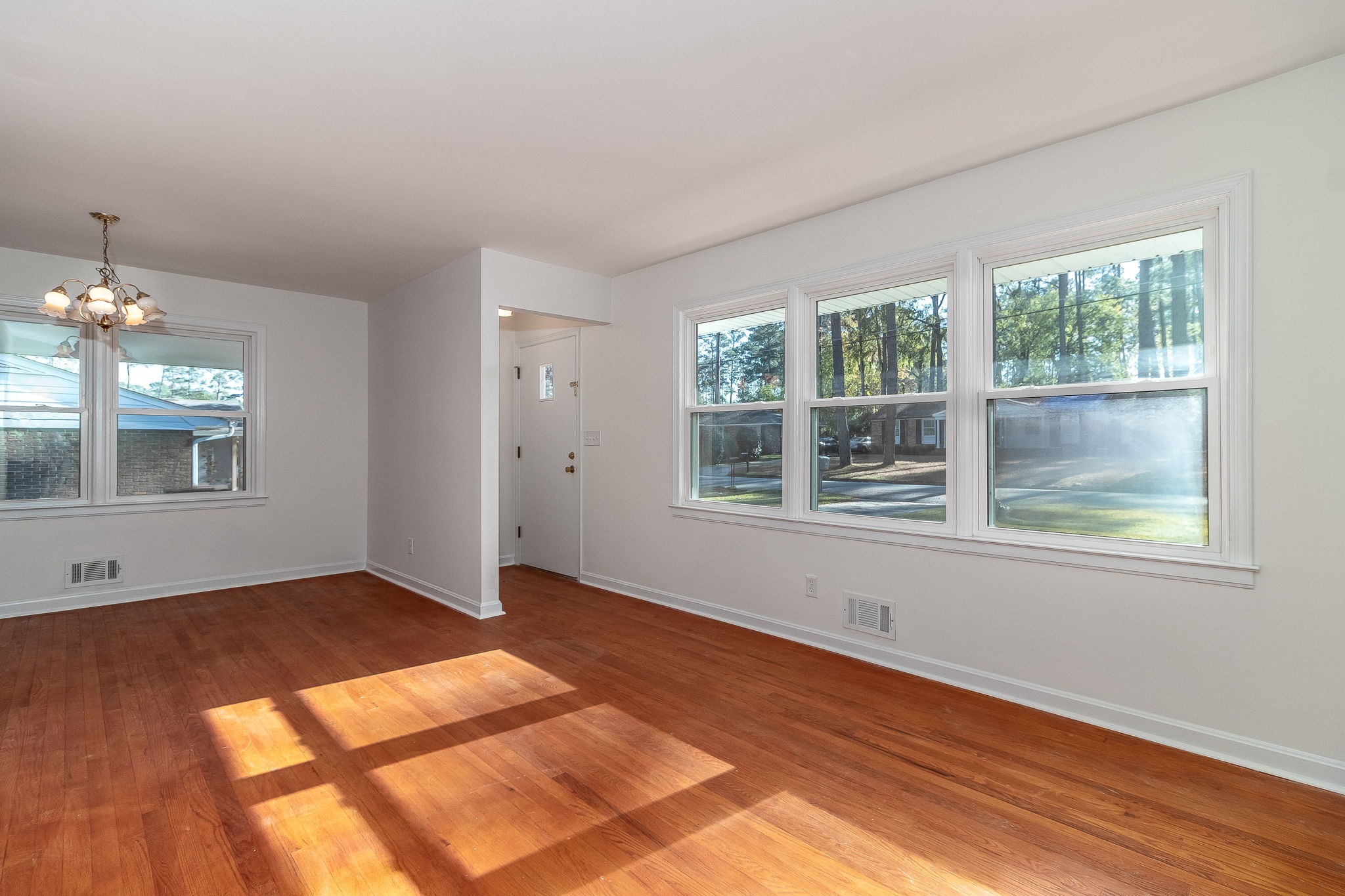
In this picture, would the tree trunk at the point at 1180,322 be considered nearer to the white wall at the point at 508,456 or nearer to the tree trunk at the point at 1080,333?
the tree trunk at the point at 1080,333

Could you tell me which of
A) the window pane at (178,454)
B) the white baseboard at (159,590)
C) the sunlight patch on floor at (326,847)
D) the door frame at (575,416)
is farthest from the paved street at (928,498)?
the window pane at (178,454)

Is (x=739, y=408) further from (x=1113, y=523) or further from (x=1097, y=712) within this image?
(x=1097, y=712)

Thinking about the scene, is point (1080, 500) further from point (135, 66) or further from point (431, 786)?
point (135, 66)

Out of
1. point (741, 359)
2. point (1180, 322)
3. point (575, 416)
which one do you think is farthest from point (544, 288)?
point (1180, 322)

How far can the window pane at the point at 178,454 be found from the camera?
512 cm

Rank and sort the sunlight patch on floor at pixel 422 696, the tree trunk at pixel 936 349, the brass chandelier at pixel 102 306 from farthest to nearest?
1. the brass chandelier at pixel 102 306
2. the tree trunk at pixel 936 349
3. the sunlight patch on floor at pixel 422 696

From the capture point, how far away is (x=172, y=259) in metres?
4.86

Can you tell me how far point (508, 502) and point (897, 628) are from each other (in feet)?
13.5

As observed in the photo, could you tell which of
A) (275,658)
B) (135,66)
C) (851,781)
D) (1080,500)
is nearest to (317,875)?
(851,781)

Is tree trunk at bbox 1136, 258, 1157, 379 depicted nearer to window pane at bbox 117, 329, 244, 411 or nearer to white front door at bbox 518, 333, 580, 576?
white front door at bbox 518, 333, 580, 576

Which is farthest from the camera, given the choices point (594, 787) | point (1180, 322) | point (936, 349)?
point (936, 349)

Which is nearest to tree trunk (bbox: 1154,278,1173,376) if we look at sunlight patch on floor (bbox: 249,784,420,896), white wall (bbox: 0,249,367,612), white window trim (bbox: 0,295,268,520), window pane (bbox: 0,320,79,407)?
sunlight patch on floor (bbox: 249,784,420,896)

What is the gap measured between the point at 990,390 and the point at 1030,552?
31.4 inches

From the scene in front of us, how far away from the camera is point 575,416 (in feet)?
19.1
